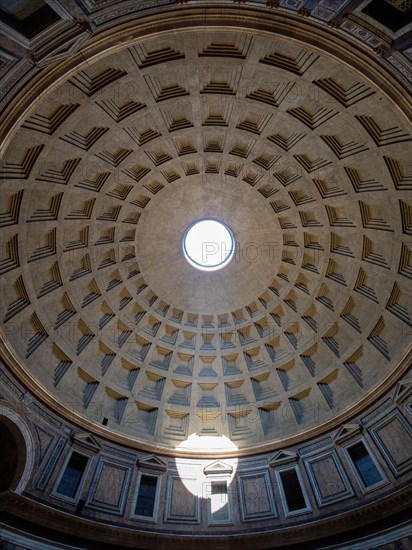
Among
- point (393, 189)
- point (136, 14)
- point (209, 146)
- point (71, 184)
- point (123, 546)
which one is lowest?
point (123, 546)

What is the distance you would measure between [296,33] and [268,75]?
4329 mm

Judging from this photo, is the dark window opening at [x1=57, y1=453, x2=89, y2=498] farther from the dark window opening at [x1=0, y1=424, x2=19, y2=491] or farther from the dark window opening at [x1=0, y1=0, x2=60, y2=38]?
the dark window opening at [x1=0, y1=0, x2=60, y2=38]

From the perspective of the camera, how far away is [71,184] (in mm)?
20688

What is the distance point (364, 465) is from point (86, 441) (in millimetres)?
13326

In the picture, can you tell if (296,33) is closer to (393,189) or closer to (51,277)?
(393,189)

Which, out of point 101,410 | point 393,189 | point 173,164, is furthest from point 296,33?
point 101,410

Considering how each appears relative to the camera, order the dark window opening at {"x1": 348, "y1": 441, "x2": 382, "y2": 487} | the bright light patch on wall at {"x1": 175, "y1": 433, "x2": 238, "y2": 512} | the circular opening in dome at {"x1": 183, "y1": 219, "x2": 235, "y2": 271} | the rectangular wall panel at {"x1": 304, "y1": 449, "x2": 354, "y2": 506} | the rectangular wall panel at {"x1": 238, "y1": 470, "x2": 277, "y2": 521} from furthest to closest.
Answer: the circular opening in dome at {"x1": 183, "y1": 219, "x2": 235, "y2": 271}, the bright light patch on wall at {"x1": 175, "y1": 433, "x2": 238, "y2": 512}, the rectangular wall panel at {"x1": 238, "y1": 470, "x2": 277, "y2": 521}, the rectangular wall panel at {"x1": 304, "y1": 449, "x2": 354, "y2": 506}, the dark window opening at {"x1": 348, "y1": 441, "x2": 382, "y2": 487}

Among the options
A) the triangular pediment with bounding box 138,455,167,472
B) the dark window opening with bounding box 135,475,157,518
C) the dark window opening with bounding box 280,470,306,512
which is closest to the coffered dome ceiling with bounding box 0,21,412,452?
the triangular pediment with bounding box 138,455,167,472

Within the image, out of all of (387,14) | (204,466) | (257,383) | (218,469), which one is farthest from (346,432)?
(387,14)

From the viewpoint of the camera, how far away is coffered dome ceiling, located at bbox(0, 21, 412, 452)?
686 inches

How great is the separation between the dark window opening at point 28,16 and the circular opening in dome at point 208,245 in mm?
16721

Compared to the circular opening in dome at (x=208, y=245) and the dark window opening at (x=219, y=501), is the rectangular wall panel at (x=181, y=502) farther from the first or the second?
the circular opening in dome at (x=208, y=245)

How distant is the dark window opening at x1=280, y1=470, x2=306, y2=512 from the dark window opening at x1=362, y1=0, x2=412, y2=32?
19377 millimetres

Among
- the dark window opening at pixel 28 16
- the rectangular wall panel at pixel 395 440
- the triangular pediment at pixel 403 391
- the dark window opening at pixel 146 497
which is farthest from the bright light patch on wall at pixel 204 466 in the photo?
the dark window opening at pixel 28 16
